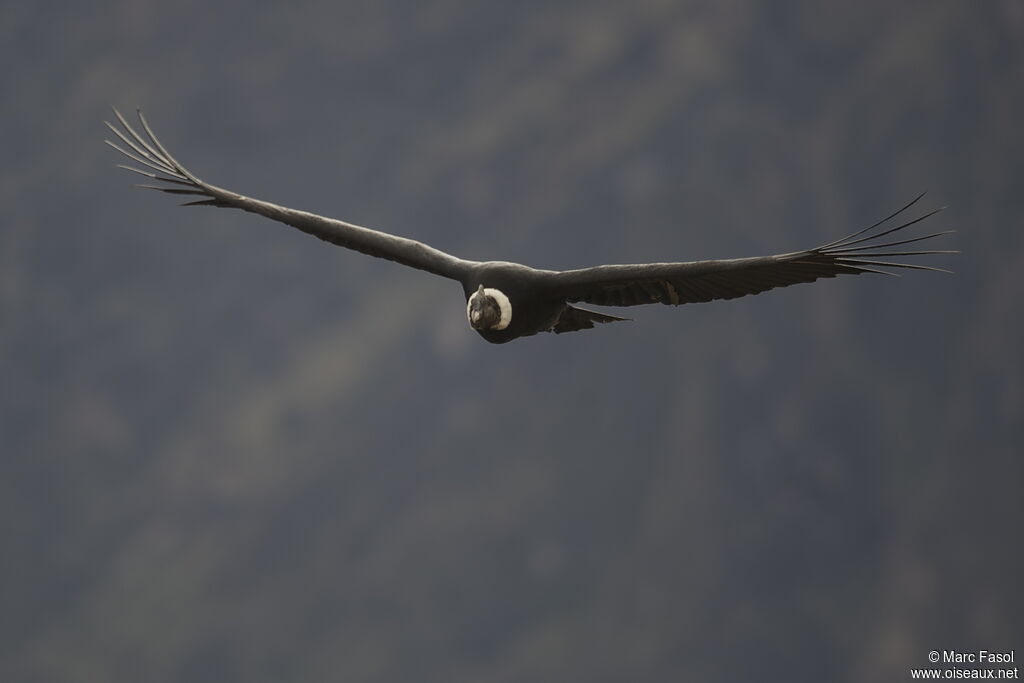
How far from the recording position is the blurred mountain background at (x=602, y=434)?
5138 inches

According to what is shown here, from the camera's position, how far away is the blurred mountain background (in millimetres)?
130500

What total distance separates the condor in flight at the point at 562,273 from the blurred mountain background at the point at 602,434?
104 m

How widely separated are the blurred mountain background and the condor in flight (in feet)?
343

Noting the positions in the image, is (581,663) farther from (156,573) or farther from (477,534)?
(156,573)

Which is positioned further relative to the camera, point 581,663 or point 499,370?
point 499,370

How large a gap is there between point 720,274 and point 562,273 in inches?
91.4

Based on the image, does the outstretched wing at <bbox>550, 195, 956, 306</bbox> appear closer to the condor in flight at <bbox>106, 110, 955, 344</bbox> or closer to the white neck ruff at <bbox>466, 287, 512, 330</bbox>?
the condor in flight at <bbox>106, 110, 955, 344</bbox>

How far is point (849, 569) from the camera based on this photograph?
132875mm

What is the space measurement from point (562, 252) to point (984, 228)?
1787 inches

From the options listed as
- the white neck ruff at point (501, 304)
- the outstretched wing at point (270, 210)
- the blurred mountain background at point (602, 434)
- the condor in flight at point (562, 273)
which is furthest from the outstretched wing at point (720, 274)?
the blurred mountain background at point (602, 434)

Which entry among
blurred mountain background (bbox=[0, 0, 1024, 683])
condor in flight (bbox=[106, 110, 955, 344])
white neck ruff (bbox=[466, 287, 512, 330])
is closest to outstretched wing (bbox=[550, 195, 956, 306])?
condor in flight (bbox=[106, 110, 955, 344])

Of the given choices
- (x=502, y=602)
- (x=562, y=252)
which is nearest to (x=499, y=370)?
(x=562, y=252)

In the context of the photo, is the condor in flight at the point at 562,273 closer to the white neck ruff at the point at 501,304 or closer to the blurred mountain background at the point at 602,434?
the white neck ruff at the point at 501,304

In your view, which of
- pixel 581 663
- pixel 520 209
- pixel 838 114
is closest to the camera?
pixel 581 663
